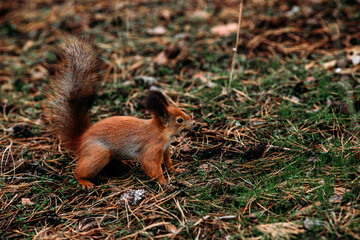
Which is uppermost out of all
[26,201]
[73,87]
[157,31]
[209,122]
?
[73,87]

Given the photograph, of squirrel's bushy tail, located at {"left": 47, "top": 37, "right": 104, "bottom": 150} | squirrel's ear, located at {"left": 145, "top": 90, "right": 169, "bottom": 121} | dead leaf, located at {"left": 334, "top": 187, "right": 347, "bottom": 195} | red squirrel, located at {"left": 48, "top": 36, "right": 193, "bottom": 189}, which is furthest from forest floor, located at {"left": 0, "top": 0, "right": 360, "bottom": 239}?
squirrel's ear, located at {"left": 145, "top": 90, "right": 169, "bottom": 121}

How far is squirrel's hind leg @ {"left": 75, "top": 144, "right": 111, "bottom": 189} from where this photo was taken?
2.82 metres

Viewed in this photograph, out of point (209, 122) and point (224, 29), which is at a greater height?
point (224, 29)

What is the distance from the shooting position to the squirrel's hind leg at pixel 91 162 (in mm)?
2822

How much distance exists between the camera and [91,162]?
2820 millimetres

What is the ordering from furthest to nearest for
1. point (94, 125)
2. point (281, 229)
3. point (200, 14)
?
point (200, 14) → point (94, 125) → point (281, 229)

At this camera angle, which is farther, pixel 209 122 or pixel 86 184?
pixel 209 122

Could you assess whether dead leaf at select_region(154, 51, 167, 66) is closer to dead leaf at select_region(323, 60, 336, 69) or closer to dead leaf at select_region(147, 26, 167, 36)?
dead leaf at select_region(147, 26, 167, 36)

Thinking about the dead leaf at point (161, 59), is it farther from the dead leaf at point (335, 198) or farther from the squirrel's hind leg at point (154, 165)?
the dead leaf at point (335, 198)

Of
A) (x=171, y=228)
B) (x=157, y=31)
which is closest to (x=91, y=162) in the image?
(x=171, y=228)

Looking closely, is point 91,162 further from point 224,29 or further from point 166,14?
point 166,14

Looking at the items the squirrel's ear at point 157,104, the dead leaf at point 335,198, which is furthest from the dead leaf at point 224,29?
the dead leaf at point 335,198

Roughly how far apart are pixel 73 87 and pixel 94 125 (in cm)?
Result: 37

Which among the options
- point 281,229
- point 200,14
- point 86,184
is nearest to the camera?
point 281,229
